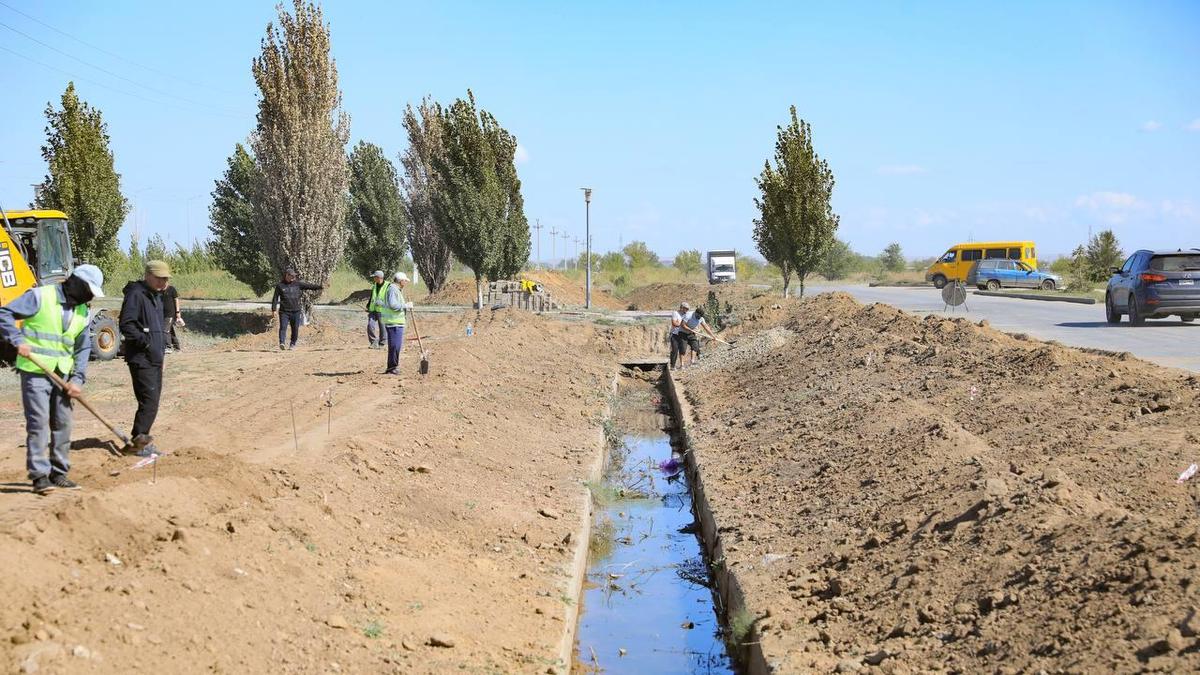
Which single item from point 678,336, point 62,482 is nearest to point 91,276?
point 62,482

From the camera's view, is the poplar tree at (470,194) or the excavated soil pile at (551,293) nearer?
the poplar tree at (470,194)

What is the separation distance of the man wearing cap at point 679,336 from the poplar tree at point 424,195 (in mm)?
16125

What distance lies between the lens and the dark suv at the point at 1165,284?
20656 mm

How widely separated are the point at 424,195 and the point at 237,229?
654 centimetres

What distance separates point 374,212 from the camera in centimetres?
3925

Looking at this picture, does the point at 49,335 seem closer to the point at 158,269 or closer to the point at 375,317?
the point at 158,269

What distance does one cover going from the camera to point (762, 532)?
9.32 m

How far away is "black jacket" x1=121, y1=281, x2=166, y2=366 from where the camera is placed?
8.65m

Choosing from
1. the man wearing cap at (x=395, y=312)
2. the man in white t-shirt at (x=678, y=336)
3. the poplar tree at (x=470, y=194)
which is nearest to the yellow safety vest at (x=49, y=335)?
the man wearing cap at (x=395, y=312)

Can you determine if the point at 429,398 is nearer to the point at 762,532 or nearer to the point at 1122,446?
the point at 762,532

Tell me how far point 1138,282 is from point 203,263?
46.1 metres

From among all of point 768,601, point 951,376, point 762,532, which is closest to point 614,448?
point 951,376

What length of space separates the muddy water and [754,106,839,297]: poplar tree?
18.7 m

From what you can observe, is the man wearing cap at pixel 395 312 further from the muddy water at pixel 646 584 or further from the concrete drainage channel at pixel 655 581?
the muddy water at pixel 646 584
